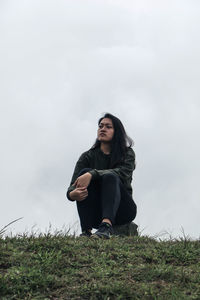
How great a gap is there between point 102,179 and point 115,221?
2.81 ft

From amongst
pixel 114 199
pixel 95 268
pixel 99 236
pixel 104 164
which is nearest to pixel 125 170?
pixel 104 164

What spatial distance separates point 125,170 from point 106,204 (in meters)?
0.74

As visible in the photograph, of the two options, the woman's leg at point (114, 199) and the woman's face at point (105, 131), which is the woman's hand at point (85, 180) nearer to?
the woman's leg at point (114, 199)

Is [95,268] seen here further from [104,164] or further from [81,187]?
[104,164]

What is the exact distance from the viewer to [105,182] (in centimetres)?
700

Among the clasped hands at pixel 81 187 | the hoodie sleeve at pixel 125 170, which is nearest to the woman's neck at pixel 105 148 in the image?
the hoodie sleeve at pixel 125 170

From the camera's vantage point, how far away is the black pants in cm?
691

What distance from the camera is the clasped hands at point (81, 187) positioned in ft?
22.7

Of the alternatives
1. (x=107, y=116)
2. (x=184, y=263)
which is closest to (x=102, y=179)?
(x=107, y=116)

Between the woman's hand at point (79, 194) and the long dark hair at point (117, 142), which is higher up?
the long dark hair at point (117, 142)

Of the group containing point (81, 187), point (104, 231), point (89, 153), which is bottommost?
point (104, 231)

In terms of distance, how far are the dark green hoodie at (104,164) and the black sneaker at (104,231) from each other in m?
0.76

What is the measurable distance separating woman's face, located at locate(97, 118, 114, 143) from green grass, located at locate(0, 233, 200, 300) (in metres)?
1.98

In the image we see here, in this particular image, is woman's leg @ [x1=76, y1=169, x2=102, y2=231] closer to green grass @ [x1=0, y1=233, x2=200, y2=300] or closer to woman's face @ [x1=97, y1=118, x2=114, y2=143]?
woman's face @ [x1=97, y1=118, x2=114, y2=143]
